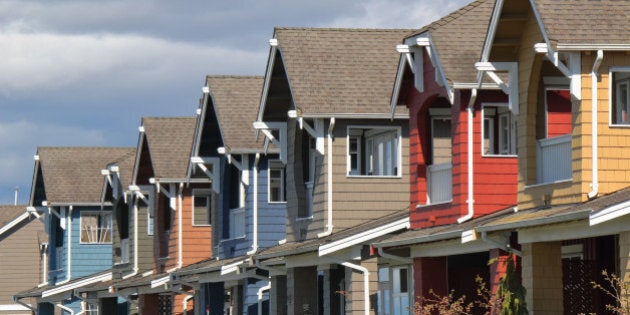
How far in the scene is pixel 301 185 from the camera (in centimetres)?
3803

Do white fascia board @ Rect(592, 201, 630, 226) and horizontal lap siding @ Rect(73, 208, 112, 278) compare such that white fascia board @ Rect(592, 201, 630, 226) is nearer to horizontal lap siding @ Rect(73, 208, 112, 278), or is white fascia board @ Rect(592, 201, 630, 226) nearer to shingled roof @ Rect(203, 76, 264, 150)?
shingled roof @ Rect(203, 76, 264, 150)

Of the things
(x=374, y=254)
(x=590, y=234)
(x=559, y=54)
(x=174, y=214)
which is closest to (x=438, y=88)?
(x=374, y=254)

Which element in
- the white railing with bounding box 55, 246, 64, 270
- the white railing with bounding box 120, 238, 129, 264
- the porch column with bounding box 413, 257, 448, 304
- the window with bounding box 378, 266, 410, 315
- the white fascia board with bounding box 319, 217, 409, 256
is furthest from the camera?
the white railing with bounding box 55, 246, 64, 270

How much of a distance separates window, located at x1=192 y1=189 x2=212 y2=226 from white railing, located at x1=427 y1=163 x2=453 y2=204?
789 inches

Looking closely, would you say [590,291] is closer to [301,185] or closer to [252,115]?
[301,185]

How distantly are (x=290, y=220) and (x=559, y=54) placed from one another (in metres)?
15.5

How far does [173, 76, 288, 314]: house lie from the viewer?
137 feet

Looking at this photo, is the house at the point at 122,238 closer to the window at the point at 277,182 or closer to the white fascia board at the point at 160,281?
the white fascia board at the point at 160,281

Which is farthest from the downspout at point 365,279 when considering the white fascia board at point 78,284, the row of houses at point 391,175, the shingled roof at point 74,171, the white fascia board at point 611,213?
the shingled roof at point 74,171

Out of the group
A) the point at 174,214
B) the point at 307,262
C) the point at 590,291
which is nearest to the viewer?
the point at 590,291

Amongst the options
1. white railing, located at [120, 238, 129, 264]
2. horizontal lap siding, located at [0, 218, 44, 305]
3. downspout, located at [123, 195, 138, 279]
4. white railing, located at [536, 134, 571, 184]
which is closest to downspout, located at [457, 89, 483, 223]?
white railing, located at [536, 134, 571, 184]

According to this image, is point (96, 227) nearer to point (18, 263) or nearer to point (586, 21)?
point (18, 263)

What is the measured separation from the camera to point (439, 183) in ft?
99.6

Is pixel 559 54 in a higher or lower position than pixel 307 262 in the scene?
higher
